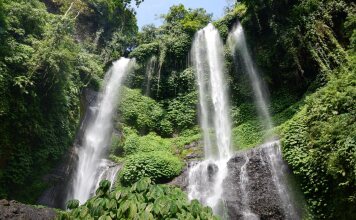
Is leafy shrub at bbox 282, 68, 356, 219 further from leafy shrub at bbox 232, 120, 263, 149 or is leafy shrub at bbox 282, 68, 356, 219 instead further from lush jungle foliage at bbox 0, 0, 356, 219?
leafy shrub at bbox 232, 120, 263, 149

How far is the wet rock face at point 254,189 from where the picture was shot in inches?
384

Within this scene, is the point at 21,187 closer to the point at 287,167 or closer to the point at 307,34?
the point at 287,167

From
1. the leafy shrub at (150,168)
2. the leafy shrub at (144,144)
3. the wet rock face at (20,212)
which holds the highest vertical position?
the leafy shrub at (144,144)

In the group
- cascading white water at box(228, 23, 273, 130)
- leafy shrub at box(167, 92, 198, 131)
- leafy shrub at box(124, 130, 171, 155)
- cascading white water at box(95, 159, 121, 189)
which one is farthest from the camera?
leafy shrub at box(167, 92, 198, 131)

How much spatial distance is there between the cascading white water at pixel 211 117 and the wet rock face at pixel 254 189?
0.41 metres

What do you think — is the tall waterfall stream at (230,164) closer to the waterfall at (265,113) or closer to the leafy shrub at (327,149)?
the waterfall at (265,113)

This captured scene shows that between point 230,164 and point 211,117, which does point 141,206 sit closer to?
point 230,164

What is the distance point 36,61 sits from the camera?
13.0 metres

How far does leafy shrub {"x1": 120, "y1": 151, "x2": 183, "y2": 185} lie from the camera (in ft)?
42.1

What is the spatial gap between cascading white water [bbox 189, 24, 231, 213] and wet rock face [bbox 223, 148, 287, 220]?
41 cm

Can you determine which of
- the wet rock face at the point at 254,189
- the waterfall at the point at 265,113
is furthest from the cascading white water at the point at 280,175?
the wet rock face at the point at 254,189

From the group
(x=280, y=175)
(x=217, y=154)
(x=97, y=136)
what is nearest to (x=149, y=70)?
(x=97, y=136)

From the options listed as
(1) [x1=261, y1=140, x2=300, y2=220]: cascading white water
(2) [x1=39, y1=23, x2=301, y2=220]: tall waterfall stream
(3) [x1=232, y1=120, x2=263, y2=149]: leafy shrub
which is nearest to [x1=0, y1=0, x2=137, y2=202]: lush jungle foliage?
(2) [x1=39, y1=23, x2=301, y2=220]: tall waterfall stream

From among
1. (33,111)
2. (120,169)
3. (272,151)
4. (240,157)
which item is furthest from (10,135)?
(272,151)
